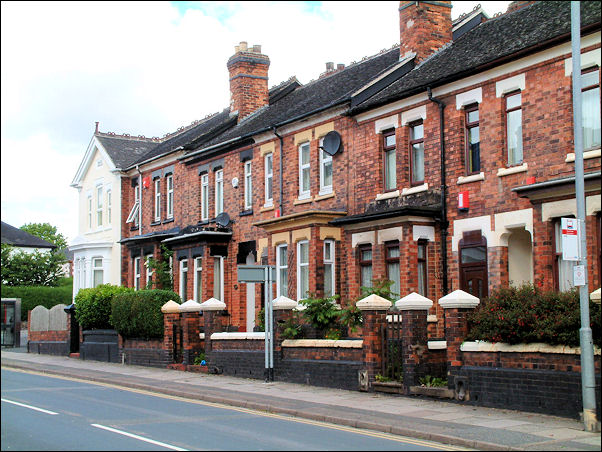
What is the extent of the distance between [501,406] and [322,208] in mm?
11905

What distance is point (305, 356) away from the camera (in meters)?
19.2

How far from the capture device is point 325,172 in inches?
1002

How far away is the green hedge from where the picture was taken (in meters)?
47.7

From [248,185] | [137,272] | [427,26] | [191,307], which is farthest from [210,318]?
[137,272]

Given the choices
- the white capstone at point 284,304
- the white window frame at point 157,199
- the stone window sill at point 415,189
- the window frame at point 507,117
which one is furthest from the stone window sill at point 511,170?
the white window frame at point 157,199

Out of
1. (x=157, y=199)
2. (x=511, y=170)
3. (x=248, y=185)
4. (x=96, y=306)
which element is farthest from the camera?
(x=157, y=199)

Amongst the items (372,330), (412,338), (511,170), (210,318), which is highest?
(511,170)

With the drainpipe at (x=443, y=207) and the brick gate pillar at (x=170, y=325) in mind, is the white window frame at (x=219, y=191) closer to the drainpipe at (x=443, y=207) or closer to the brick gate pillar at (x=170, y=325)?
the brick gate pillar at (x=170, y=325)

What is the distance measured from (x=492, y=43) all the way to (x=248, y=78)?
14152 mm

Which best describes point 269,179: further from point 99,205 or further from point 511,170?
point 99,205

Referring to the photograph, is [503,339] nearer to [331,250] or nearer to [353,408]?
[353,408]

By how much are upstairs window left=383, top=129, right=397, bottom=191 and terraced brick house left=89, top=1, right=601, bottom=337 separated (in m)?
0.05

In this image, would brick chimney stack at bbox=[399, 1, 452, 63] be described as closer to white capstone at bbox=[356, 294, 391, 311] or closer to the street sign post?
the street sign post

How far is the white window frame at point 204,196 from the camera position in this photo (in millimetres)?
31734
